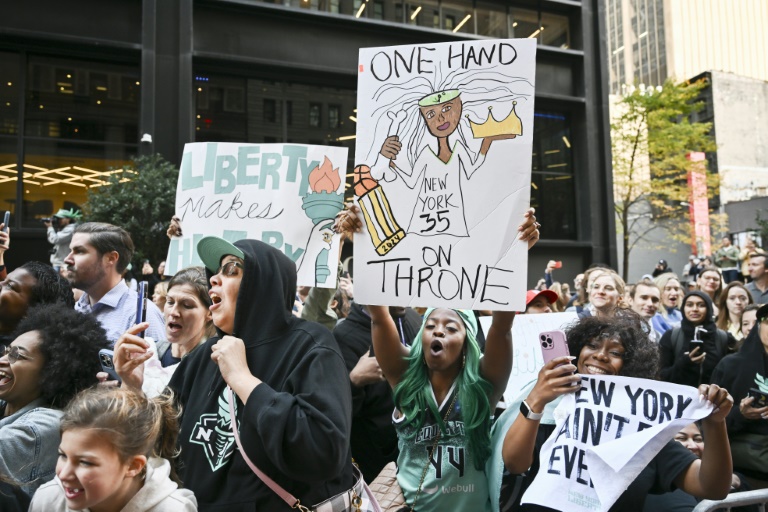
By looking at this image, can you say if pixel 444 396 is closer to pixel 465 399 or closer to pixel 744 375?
pixel 465 399

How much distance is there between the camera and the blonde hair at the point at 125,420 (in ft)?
6.90

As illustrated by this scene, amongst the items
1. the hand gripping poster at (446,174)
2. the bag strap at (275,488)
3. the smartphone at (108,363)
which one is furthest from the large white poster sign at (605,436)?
the smartphone at (108,363)

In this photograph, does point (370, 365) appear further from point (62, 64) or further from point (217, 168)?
point (62, 64)

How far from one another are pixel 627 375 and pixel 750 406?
4.75 ft

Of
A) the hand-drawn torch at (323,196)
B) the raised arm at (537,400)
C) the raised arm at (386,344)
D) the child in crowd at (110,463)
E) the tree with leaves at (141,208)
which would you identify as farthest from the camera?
Result: the tree with leaves at (141,208)

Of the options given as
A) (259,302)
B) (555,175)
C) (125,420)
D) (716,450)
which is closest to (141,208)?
(259,302)

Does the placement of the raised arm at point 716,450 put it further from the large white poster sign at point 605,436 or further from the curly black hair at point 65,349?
the curly black hair at point 65,349

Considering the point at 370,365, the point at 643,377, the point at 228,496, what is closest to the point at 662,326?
the point at 643,377

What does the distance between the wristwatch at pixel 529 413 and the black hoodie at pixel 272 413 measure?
32.8 inches

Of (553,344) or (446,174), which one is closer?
(553,344)

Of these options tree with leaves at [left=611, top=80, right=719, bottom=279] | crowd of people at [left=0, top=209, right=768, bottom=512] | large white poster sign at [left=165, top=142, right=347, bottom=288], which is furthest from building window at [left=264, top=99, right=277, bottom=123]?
crowd of people at [left=0, top=209, right=768, bottom=512]

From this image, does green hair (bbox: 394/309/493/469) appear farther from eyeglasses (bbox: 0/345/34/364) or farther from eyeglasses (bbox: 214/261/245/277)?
eyeglasses (bbox: 0/345/34/364)

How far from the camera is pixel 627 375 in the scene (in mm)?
3068

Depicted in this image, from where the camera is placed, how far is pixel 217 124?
57.4 feet
